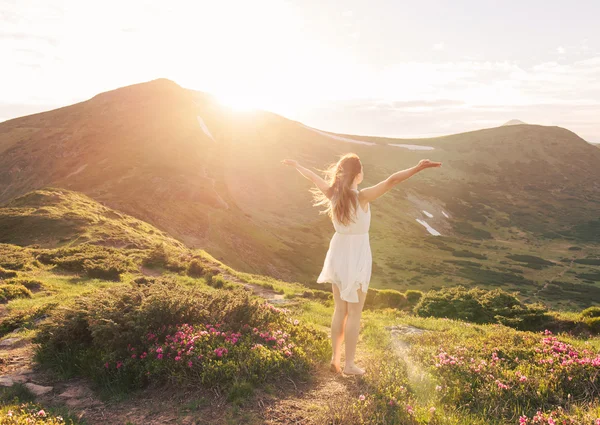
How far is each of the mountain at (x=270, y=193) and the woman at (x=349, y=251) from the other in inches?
1339

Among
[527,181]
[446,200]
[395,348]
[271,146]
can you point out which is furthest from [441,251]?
[527,181]

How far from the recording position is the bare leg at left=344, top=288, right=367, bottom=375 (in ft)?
20.5

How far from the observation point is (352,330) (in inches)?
248

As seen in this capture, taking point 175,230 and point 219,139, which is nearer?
point 175,230

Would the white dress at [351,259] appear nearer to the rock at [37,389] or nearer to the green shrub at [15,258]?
the rock at [37,389]

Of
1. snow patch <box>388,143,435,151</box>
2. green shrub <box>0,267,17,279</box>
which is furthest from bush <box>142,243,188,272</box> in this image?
snow patch <box>388,143,435,151</box>

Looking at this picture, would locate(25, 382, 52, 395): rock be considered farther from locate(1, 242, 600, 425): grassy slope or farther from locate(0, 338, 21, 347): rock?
locate(0, 338, 21, 347): rock

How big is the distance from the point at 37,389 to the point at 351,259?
5317 mm

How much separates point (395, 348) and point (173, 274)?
13251 millimetres

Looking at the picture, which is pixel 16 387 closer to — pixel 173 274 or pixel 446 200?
pixel 173 274

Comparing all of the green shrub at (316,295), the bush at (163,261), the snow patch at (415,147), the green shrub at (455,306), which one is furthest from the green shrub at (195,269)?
the snow patch at (415,147)

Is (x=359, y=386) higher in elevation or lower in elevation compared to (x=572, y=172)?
lower

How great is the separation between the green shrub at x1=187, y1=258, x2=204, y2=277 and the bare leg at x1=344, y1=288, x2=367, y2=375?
46.7ft

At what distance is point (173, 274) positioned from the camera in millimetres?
18359
